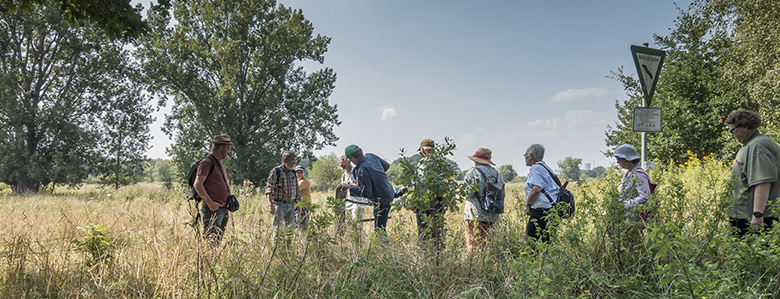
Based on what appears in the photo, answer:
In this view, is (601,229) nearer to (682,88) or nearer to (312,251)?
(312,251)

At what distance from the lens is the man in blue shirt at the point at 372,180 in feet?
17.3

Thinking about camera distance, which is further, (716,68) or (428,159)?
(716,68)

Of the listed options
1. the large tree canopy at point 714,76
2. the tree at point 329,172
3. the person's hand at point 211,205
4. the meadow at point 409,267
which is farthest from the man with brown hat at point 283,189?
the tree at point 329,172

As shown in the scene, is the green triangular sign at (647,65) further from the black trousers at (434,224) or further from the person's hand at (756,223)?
the black trousers at (434,224)

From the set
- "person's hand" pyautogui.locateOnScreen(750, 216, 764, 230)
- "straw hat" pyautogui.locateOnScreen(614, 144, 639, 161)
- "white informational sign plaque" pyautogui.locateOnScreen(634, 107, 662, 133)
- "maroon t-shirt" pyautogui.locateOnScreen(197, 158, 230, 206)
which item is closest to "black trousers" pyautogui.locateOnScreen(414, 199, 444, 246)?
"straw hat" pyautogui.locateOnScreen(614, 144, 639, 161)

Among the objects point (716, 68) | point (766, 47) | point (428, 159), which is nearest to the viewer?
point (428, 159)

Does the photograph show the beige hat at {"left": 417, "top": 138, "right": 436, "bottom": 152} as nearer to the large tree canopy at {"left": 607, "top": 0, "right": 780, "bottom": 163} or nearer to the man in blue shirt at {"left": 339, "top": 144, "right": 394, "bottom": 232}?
the man in blue shirt at {"left": 339, "top": 144, "right": 394, "bottom": 232}

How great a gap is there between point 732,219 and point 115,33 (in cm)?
662

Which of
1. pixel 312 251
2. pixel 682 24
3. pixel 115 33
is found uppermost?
pixel 682 24

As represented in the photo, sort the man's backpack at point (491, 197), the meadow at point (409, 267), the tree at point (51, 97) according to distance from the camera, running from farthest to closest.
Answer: the tree at point (51, 97) < the man's backpack at point (491, 197) < the meadow at point (409, 267)

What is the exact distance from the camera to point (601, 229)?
3.41 metres

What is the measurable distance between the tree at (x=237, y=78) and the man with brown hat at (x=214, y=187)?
18.1 meters

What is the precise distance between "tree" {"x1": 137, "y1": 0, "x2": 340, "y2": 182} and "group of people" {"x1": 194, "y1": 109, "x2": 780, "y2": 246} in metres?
17.3

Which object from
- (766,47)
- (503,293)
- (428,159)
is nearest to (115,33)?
(428,159)
